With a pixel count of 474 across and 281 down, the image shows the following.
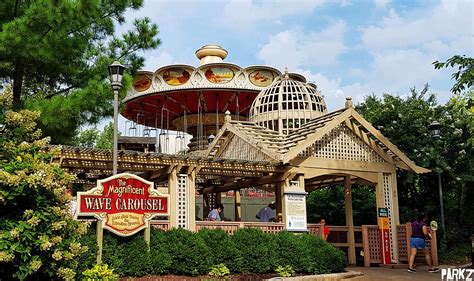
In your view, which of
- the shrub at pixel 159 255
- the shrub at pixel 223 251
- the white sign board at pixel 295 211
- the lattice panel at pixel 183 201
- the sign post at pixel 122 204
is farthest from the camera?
the white sign board at pixel 295 211

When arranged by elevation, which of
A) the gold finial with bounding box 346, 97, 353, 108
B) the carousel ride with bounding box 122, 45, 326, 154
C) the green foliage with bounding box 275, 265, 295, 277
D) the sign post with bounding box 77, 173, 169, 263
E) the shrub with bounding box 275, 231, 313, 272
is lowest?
the green foliage with bounding box 275, 265, 295, 277

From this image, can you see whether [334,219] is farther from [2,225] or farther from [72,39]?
[2,225]

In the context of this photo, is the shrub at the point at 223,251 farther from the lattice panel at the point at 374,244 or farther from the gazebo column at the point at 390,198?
the gazebo column at the point at 390,198

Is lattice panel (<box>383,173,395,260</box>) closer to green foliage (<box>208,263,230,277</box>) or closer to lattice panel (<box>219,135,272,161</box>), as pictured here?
lattice panel (<box>219,135,272,161</box>)

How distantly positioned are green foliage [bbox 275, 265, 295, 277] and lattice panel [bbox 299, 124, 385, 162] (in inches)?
180

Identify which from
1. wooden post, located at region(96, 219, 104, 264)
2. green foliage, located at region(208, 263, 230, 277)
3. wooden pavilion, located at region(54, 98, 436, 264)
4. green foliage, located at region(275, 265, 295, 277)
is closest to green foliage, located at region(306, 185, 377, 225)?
wooden pavilion, located at region(54, 98, 436, 264)

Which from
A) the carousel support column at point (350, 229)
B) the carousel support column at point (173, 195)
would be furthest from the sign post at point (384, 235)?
the carousel support column at point (173, 195)

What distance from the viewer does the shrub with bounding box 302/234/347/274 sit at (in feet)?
44.4

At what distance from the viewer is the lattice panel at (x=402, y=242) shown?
57.9ft

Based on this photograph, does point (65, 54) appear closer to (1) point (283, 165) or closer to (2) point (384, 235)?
(1) point (283, 165)

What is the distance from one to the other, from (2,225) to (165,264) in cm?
452

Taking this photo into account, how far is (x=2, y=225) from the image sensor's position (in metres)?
7.81

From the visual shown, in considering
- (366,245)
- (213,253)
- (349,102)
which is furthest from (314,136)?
(213,253)

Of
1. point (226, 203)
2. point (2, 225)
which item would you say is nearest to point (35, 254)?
point (2, 225)
